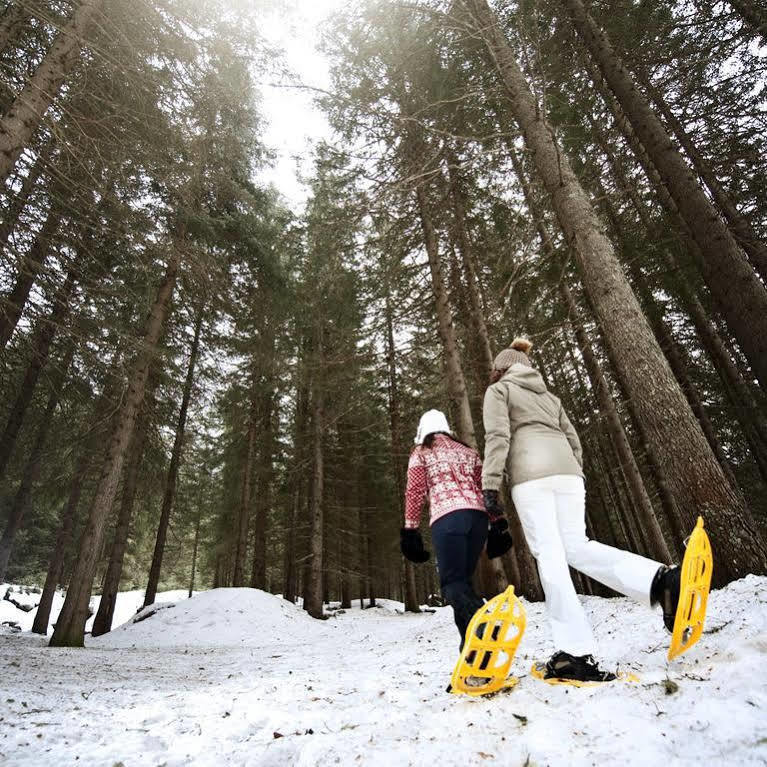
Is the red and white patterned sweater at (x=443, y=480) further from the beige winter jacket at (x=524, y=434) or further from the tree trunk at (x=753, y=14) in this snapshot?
the tree trunk at (x=753, y=14)

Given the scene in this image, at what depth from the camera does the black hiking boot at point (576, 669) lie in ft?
7.25

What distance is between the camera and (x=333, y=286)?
9.27 meters

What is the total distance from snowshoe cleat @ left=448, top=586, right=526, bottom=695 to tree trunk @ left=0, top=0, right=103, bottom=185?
6.96 m

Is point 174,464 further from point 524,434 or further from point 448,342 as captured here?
point 524,434

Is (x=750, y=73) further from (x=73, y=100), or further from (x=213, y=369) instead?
Result: (x=213, y=369)

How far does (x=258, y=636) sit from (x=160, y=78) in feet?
38.2

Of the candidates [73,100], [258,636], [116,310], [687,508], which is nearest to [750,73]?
[687,508]

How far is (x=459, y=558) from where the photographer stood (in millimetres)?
2578

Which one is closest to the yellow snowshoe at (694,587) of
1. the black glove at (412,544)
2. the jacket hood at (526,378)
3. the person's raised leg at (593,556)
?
the person's raised leg at (593,556)

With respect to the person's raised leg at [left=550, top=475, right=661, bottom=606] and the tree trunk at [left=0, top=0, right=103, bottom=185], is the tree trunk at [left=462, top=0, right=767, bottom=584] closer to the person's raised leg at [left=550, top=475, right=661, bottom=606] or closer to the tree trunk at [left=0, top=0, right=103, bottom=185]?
the person's raised leg at [left=550, top=475, right=661, bottom=606]

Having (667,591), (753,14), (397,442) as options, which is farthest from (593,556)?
(397,442)

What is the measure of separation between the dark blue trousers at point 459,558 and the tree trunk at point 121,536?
1005cm

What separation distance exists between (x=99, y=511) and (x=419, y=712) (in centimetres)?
833

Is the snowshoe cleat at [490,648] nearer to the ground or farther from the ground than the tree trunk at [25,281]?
nearer to the ground
